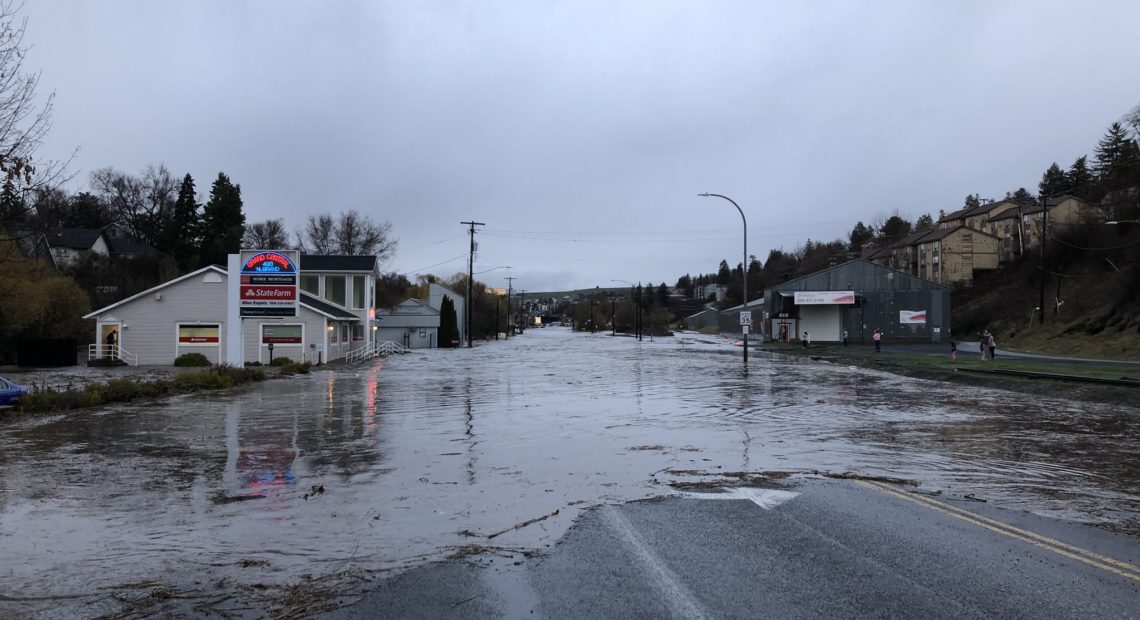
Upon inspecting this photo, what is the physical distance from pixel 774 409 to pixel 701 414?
228cm

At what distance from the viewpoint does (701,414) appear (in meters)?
17.6

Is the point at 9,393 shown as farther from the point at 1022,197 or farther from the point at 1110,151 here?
the point at 1022,197

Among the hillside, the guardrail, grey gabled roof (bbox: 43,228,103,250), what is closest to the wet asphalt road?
the hillside

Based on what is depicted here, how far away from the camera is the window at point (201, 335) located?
Answer: 44000 mm

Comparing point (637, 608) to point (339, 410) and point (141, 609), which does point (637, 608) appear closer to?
point (141, 609)

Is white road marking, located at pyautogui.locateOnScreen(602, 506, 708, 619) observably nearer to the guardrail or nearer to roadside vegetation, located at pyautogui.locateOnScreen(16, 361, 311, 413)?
roadside vegetation, located at pyautogui.locateOnScreen(16, 361, 311, 413)

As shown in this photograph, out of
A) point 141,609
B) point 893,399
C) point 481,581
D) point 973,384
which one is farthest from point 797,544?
point 973,384

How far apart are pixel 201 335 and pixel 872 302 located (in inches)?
2079

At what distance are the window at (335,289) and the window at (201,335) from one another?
37.9 feet

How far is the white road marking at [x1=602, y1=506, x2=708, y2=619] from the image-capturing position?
201 inches

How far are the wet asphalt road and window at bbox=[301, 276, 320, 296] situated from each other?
50894 millimetres

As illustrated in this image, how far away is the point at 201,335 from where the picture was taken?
145 ft

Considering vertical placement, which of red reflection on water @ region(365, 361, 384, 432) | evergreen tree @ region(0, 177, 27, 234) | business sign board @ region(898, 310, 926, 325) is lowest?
red reflection on water @ region(365, 361, 384, 432)

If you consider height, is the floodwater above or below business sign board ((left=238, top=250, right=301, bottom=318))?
below
